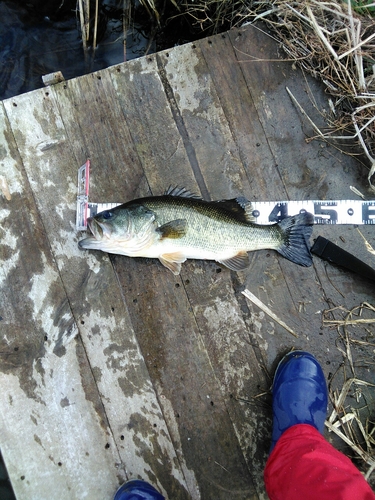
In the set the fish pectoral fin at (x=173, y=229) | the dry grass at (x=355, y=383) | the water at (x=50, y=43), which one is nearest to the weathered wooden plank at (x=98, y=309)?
the fish pectoral fin at (x=173, y=229)

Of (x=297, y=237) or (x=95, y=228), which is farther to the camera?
(x=297, y=237)

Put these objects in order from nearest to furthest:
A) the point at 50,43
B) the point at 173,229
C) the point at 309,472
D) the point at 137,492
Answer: the point at 309,472, the point at 137,492, the point at 173,229, the point at 50,43

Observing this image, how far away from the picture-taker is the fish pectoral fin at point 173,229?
9.46 ft

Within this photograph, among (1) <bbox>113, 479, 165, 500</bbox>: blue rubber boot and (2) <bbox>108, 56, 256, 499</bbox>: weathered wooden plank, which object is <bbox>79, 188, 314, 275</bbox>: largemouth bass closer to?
(2) <bbox>108, 56, 256, 499</bbox>: weathered wooden plank

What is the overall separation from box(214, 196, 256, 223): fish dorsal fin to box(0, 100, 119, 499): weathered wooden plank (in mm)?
1562

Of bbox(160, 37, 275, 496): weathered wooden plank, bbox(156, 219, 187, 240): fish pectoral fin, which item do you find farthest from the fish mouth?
bbox(160, 37, 275, 496): weathered wooden plank

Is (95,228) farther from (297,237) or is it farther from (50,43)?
(50,43)

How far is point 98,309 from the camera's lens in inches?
120

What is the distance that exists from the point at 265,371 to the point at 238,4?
3.53 metres

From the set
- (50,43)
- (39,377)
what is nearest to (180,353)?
(39,377)

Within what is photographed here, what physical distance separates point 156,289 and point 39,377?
121cm

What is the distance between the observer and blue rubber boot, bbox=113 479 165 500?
2.73m

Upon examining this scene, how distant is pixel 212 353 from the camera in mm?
3070

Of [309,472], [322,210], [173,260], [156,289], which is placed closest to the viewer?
[309,472]
